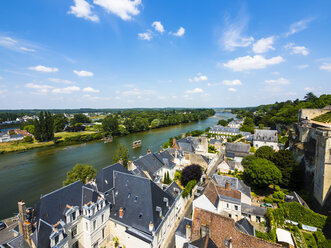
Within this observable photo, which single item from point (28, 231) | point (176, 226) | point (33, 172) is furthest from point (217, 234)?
point (33, 172)

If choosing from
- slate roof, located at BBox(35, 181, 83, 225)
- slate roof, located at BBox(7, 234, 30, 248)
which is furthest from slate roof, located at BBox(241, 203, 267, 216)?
slate roof, located at BBox(7, 234, 30, 248)

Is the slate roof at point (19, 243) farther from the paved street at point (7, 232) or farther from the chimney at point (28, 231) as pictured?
the paved street at point (7, 232)

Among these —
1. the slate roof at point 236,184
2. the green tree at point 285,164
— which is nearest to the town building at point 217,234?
the slate roof at point 236,184

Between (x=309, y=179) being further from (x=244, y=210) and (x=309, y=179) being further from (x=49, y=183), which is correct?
(x=49, y=183)

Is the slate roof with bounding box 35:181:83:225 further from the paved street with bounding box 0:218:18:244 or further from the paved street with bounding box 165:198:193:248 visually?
the paved street with bounding box 165:198:193:248

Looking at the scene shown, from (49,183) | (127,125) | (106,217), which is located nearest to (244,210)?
(106,217)

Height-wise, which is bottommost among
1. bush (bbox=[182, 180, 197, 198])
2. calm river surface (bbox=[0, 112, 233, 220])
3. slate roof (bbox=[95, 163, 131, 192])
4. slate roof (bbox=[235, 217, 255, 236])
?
calm river surface (bbox=[0, 112, 233, 220])
